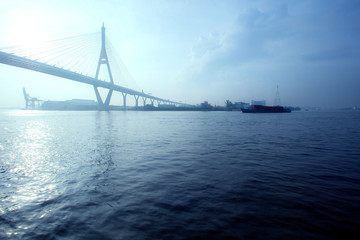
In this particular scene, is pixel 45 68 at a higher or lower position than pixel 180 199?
higher

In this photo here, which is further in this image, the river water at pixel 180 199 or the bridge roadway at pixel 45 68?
the bridge roadway at pixel 45 68

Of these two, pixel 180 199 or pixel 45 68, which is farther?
pixel 45 68

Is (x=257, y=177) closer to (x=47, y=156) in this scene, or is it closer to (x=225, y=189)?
(x=225, y=189)

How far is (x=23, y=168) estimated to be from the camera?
619cm

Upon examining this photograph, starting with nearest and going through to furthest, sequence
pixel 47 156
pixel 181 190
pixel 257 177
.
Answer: pixel 181 190 < pixel 257 177 < pixel 47 156

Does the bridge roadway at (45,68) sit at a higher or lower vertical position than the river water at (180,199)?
higher

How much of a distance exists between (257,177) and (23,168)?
7.69 meters

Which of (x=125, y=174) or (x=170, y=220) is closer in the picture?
(x=170, y=220)

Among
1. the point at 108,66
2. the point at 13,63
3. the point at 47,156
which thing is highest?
the point at 108,66

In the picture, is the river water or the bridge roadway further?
the bridge roadway

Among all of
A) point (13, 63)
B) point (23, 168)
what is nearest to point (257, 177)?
point (23, 168)

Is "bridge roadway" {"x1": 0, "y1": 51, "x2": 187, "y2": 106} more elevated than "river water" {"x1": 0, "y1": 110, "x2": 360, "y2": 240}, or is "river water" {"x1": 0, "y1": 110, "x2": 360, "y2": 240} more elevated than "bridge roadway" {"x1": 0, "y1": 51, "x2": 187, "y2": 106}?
"bridge roadway" {"x1": 0, "y1": 51, "x2": 187, "y2": 106}

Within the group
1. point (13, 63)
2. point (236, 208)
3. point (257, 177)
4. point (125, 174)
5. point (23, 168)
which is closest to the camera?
point (236, 208)

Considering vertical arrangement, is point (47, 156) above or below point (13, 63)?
below
